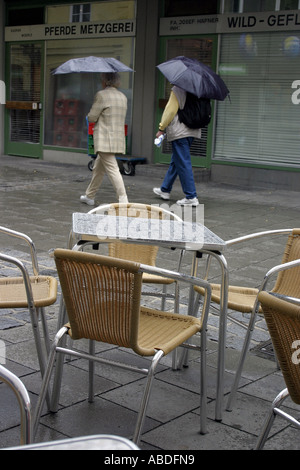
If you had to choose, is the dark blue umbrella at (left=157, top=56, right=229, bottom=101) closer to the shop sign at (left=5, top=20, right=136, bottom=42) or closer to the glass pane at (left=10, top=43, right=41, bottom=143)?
the shop sign at (left=5, top=20, right=136, bottom=42)

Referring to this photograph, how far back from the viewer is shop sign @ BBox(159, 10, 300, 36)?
40.7ft

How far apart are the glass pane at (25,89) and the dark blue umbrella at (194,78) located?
7.21 meters

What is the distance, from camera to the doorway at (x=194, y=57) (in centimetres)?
1358

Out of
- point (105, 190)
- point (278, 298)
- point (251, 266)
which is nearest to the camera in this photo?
point (278, 298)

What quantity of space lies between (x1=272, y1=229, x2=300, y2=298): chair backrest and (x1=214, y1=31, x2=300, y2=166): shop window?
9.00 meters

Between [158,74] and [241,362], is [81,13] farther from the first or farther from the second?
[241,362]

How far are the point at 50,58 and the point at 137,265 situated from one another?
14.3 m

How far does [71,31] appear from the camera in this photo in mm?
15672

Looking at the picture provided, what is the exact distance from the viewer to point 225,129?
537 inches

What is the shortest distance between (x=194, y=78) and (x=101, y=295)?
7.26m

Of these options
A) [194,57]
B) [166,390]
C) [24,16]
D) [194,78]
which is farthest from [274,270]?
[24,16]

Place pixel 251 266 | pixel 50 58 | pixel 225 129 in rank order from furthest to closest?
pixel 50 58
pixel 225 129
pixel 251 266
